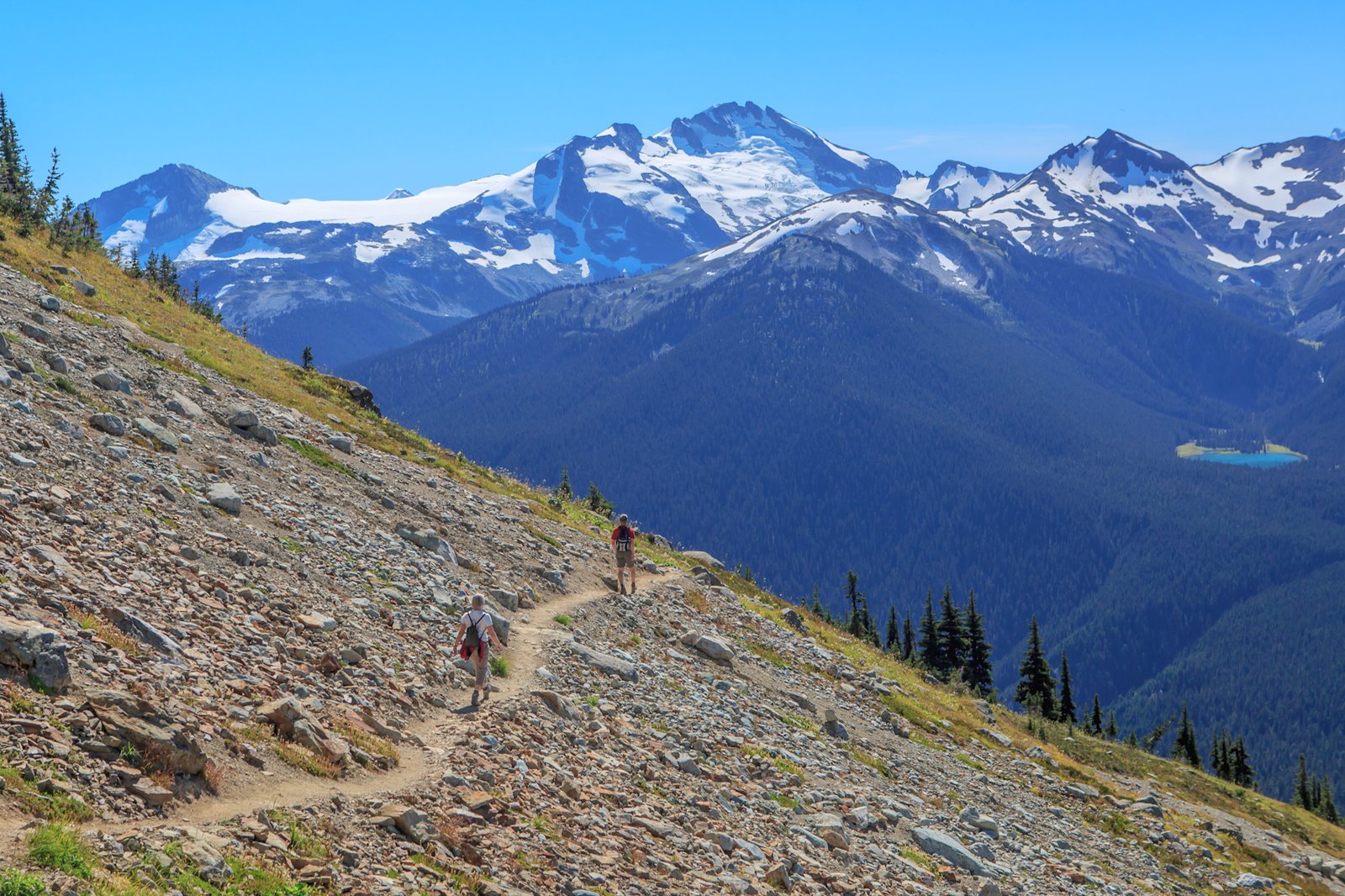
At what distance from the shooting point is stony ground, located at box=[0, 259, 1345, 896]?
1259 centimetres

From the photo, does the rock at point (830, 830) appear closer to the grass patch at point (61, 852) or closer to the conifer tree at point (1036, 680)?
the grass patch at point (61, 852)

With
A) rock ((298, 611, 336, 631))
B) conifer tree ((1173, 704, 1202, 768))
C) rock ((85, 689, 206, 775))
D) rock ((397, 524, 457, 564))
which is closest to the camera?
rock ((85, 689, 206, 775))

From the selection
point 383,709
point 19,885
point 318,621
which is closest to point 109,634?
point 383,709

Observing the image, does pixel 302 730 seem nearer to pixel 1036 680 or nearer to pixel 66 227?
pixel 66 227

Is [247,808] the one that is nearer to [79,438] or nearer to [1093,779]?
[79,438]

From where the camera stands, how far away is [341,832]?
13.2 metres

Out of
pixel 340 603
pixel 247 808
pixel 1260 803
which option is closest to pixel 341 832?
pixel 247 808

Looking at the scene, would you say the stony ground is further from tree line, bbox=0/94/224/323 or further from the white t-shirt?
tree line, bbox=0/94/224/323

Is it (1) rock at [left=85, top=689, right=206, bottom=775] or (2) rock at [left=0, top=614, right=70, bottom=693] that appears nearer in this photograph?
(1) rock at [left=85, top=689, right=206, bottom=775]

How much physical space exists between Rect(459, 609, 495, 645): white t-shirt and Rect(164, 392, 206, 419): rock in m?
11.9

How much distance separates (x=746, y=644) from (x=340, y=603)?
17692 mm

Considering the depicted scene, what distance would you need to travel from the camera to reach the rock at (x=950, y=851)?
2388 centimetres

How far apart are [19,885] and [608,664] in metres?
16.6

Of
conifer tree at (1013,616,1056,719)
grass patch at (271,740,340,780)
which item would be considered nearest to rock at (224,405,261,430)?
grass patch at (271,740,340,780)
